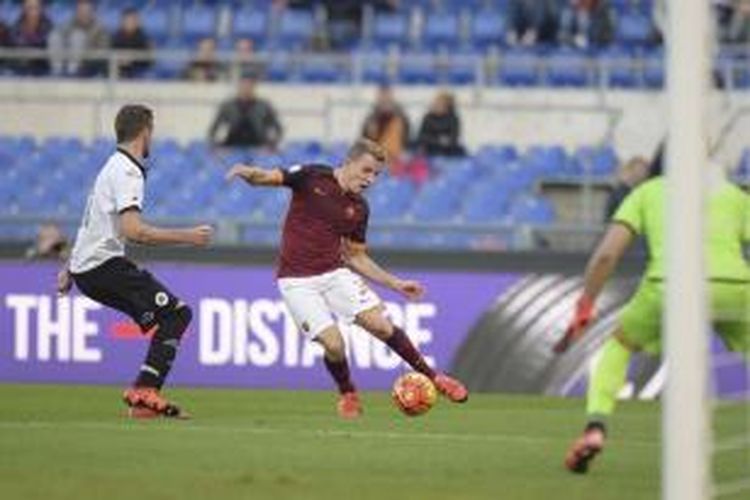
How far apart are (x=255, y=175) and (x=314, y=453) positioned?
2.20 m

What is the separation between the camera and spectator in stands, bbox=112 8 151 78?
26438 millimetres

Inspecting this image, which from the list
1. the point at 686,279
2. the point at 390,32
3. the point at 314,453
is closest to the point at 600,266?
the point at 686,279

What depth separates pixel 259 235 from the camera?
74.5 ft

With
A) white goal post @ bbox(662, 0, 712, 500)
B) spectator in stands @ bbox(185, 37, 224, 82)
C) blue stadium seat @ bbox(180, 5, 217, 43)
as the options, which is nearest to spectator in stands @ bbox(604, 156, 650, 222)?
spectator in stands @ bbox(185, 37, 224, 82)

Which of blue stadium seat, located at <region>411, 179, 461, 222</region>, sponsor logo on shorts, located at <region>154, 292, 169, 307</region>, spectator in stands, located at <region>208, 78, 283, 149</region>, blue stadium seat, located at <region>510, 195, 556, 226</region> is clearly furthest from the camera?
spectator in stands, located at <region>208, 78, 283, 149</region>

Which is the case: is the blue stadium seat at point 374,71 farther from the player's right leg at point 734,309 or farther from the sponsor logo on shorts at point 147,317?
the player's right leg at point 734,309

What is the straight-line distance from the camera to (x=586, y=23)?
89.3 ft

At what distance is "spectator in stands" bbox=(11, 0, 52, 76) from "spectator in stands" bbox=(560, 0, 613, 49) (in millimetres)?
5785

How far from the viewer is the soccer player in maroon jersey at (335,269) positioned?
53.5ft

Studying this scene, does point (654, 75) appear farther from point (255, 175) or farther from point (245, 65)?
point (255, 175)

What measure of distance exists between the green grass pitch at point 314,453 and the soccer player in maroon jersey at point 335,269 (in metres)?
0.38

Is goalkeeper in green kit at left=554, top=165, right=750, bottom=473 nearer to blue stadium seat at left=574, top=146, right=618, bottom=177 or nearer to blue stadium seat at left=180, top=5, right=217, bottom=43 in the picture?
blue stadium seat at left=574, top=146, right=618, bottom=177

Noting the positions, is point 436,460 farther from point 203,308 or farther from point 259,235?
point 259,235

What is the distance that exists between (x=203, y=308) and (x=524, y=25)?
754cm
